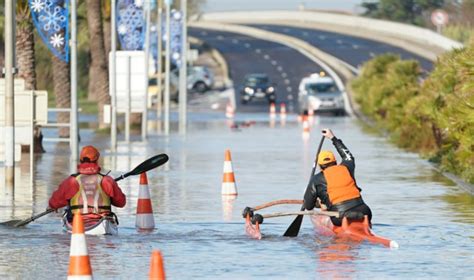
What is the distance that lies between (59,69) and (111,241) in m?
29.0

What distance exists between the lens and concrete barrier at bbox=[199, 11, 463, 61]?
4655 inches

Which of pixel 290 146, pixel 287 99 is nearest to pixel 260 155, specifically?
pixel 290 146

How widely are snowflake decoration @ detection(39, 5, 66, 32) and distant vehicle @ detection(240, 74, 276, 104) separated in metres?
52.1

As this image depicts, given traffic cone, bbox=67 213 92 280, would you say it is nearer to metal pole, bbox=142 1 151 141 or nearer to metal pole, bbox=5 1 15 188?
metal pole, bbox=5 1 15 188

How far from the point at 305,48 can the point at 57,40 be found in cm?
8745

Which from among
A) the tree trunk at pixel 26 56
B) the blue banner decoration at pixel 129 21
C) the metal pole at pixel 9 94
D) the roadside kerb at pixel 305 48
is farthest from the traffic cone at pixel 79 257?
the roadside kerb at pixel 305 48

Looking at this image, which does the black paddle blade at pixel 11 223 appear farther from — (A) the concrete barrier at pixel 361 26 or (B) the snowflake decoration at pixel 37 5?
(A) the concrete barrier at pixel 361 26

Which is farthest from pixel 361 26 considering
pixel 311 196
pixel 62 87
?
pixel 311 196

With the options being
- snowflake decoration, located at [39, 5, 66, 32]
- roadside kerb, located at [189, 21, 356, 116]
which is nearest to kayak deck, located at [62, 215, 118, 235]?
snowflake decoration, located at [39, 5, 66, 32]

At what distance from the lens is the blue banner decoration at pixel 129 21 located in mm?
46219

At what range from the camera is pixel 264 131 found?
57.0 metres

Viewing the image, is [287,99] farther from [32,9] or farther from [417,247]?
[417,247]

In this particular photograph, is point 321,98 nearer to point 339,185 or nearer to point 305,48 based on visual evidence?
point 305,48

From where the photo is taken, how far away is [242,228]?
66.9 ft
